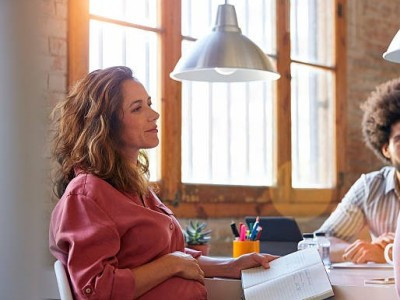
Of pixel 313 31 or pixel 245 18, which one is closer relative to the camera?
pixel 245 18

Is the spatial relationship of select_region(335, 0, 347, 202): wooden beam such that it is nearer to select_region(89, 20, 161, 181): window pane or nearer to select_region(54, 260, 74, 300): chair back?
select_region(89, 20, 161, 181): window pane

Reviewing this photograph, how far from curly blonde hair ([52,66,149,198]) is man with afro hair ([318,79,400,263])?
1.46 meters

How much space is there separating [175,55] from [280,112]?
110 centimetres

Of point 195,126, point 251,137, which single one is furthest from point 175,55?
point 251,137

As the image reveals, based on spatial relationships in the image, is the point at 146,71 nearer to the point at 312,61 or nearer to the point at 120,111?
the point at 312,61

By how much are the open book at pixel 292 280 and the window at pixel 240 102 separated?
6.52 feet

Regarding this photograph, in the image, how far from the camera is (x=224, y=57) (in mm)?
2826

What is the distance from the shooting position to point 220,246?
449 cm

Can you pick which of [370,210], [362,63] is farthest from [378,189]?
[362,63]

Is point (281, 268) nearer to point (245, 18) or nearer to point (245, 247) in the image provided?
point (245, 247)

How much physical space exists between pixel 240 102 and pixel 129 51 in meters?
1.04

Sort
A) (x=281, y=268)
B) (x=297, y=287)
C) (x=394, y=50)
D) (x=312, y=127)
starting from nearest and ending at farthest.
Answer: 1. (x=297, y=287)
2. (x=281, y=268)
3. (x=394, y=50)
4. (x=312, y=127)

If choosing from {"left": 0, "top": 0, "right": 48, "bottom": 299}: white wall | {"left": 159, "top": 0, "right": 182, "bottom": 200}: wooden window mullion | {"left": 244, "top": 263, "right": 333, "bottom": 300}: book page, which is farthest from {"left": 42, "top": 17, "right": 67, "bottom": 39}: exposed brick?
{"left": 0, "top": 0, "right": 48, "bottom": 299}: white wall

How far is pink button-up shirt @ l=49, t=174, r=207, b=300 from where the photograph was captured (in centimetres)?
160
